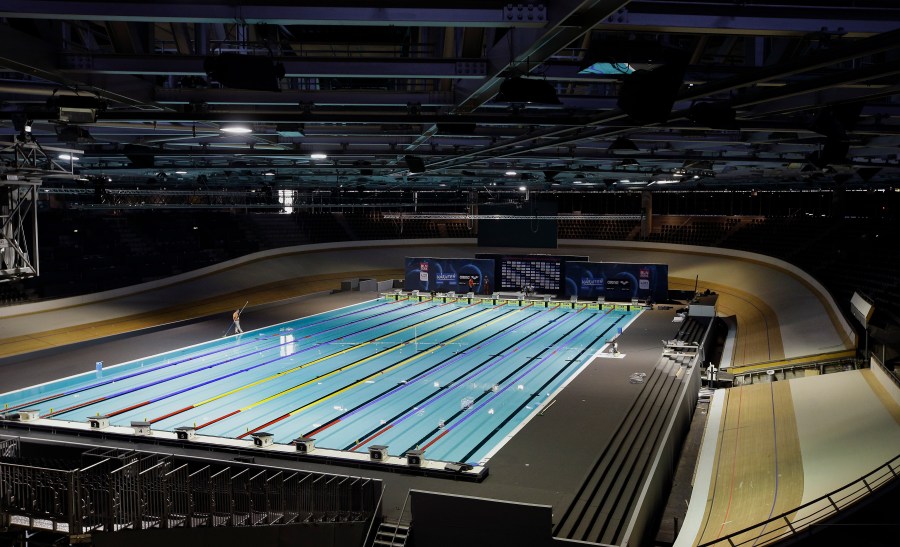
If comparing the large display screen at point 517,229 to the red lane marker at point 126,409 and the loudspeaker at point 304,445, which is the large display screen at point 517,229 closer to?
the red lane marker at point 126,409

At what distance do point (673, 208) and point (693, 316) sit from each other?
57.4 ft

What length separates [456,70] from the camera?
6.72m

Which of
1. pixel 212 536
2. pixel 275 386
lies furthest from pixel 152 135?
pixel 212 536

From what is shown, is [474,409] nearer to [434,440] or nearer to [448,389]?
[448,389]

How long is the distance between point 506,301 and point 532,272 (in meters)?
1.66

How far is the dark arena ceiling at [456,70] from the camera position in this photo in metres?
5.28

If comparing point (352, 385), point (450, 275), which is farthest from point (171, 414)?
point (450, 275)

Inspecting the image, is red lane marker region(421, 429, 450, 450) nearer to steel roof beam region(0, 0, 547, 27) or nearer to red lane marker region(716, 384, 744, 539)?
red lane marker region(716, 384, 744, 539)

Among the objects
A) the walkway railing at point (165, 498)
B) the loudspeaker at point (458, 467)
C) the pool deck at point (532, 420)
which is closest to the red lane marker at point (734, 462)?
the pool deck at point (532, 420)

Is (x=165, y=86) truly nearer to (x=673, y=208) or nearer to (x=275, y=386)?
(x=275, y=386)

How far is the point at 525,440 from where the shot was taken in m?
10.6

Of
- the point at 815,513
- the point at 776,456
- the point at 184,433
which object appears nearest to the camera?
the point at 815,513

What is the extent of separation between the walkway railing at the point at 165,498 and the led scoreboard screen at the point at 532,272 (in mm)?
19798

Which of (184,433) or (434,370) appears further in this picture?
(434,370)
